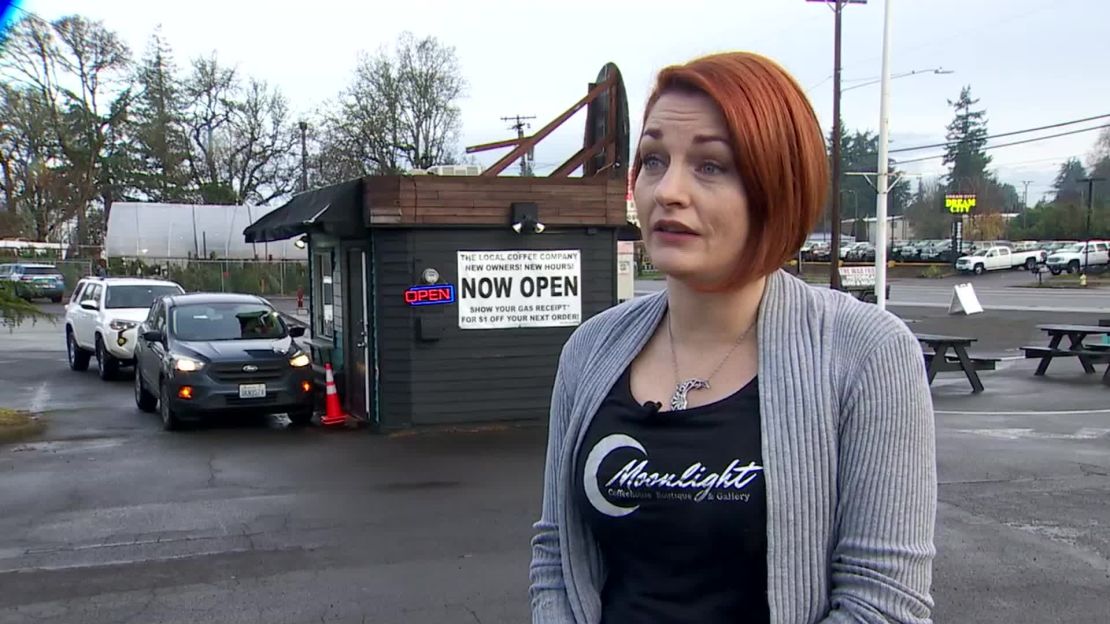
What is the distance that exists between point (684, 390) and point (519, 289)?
10059mm

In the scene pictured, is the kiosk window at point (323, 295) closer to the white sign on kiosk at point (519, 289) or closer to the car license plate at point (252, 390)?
the car license plate at point (252, 390)

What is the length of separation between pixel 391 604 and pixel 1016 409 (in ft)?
34.7

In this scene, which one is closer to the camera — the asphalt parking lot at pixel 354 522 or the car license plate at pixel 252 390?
the asphalt parking lot at pixel 354 522

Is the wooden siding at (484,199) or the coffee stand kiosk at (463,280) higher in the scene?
the wooden siding at (484,199)

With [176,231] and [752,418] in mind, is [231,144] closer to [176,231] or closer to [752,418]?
[176,231]

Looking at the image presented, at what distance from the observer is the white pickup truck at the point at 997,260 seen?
2183 inches

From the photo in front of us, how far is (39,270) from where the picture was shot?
40125mm

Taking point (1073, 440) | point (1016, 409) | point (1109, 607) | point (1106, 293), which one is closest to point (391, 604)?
point (1109, 607)

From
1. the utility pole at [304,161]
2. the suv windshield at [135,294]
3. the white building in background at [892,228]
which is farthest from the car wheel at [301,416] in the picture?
the white building in background at [892,228]

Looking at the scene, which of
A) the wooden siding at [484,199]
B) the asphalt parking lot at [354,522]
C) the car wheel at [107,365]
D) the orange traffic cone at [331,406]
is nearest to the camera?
the asphalt parking lot at [354,522]

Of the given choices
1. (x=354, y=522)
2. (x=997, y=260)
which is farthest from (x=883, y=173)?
(x=997, y=260)

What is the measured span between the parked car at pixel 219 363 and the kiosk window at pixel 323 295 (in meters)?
0.59

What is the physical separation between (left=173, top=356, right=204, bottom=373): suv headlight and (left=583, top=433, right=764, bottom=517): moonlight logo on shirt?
1056 cm

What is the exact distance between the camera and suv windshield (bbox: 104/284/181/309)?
17.4 m
